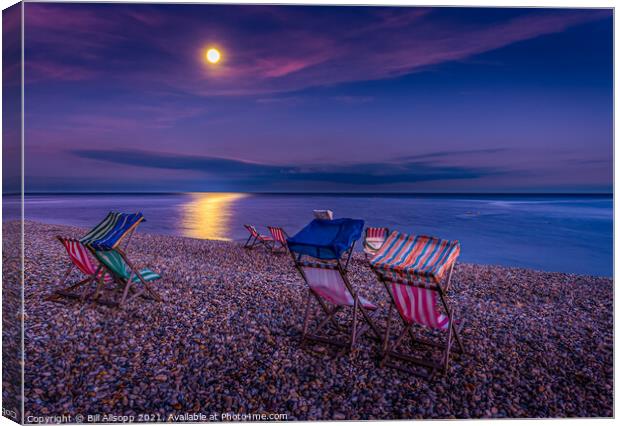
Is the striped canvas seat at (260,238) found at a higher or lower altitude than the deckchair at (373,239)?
lower

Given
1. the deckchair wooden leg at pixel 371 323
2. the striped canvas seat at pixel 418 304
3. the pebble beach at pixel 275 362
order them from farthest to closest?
1. the deckchair wooden leg at pixel 371 323
2. the striped canvas seat at pixel 418 304
3. the pebble beach at pixel 275 362

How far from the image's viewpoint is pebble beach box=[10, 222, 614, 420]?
122 inches

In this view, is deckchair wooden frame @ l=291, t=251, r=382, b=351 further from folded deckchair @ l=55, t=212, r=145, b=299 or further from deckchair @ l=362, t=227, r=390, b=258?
deckchair @ l=362, t=227, r=390, b=258

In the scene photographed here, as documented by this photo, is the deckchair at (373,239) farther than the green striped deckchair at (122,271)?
Yes

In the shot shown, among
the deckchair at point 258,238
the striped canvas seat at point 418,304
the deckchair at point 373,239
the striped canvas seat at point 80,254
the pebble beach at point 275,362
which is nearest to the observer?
the pebble beach at point 275,362

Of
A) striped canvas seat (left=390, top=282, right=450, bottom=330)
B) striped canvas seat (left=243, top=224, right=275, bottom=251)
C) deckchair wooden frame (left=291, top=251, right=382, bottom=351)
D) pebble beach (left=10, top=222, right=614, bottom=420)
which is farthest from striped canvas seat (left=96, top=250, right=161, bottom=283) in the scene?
striped canvas seat (left=243, top=224, right=275, bottom=251)

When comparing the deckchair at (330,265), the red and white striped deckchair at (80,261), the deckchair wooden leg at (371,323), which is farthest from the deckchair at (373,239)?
the red and white striped deckchair at (80,261)

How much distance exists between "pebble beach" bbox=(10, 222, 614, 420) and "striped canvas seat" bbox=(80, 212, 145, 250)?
0.91m

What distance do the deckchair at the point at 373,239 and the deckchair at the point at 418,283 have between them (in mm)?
4617

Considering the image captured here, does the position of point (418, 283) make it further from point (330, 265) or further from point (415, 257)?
point (330, 265)

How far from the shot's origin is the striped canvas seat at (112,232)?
4.91 metres

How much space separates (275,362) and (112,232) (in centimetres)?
317

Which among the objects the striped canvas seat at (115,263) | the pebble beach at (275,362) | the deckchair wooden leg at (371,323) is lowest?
the pebble beach at (275,362)

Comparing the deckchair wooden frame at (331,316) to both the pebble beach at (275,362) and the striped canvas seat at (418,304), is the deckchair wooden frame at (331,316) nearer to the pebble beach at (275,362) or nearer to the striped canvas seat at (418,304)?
the pebble beach at (275,362)
